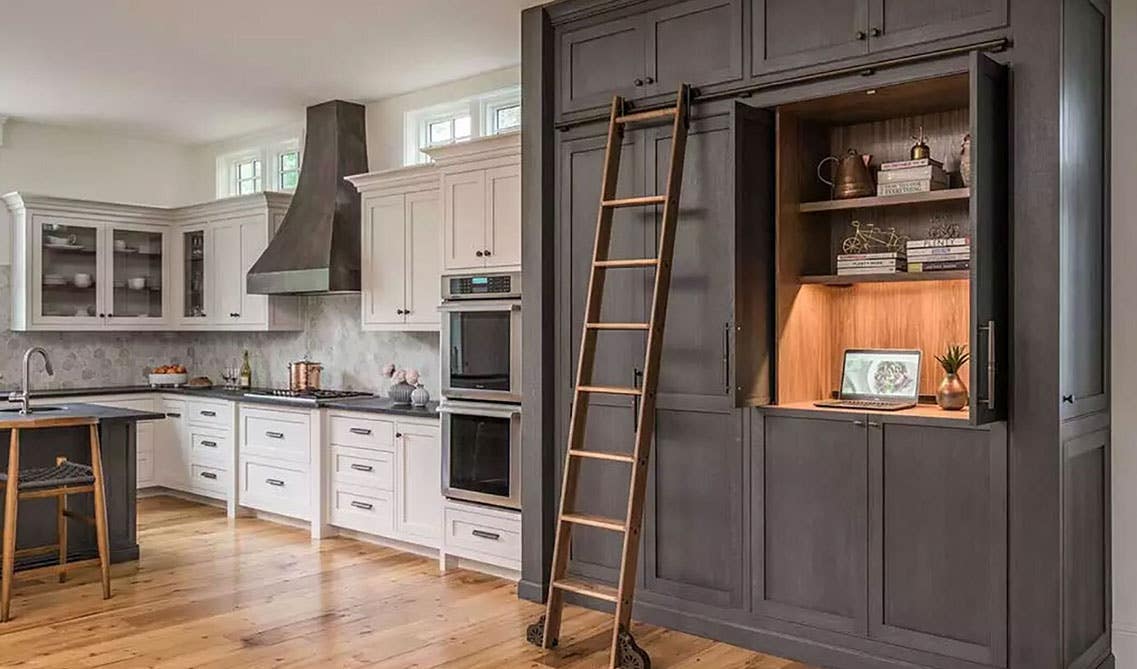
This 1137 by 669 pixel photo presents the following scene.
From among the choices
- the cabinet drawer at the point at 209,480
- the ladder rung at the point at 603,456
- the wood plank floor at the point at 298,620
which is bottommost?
the wood plank floor at the point at 298,620

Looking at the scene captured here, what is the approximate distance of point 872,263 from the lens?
3.74 m

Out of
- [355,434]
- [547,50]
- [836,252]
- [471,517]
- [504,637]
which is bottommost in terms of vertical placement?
[504,637]

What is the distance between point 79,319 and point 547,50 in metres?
4.70

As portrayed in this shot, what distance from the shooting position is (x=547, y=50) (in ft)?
14.8

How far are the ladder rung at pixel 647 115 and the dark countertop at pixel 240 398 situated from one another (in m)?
1.95

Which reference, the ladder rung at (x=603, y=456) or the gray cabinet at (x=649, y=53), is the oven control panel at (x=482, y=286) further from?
the ladder rung at (x=603, y=456)

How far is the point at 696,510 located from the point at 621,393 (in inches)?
23.8

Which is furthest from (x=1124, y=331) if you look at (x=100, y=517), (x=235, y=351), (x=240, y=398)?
(x=235, y=351)

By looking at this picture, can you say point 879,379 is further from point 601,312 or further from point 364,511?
point 364,511

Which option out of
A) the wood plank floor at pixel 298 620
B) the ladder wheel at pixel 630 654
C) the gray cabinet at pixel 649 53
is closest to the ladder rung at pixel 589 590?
the ladder wheel at pixel 630 654

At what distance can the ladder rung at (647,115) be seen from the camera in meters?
3.96

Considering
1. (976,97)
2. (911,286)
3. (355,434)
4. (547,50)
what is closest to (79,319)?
(355,434)

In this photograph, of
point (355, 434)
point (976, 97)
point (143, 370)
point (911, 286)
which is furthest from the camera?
point (143, 370)

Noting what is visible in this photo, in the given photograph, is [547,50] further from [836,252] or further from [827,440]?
[827,440]
